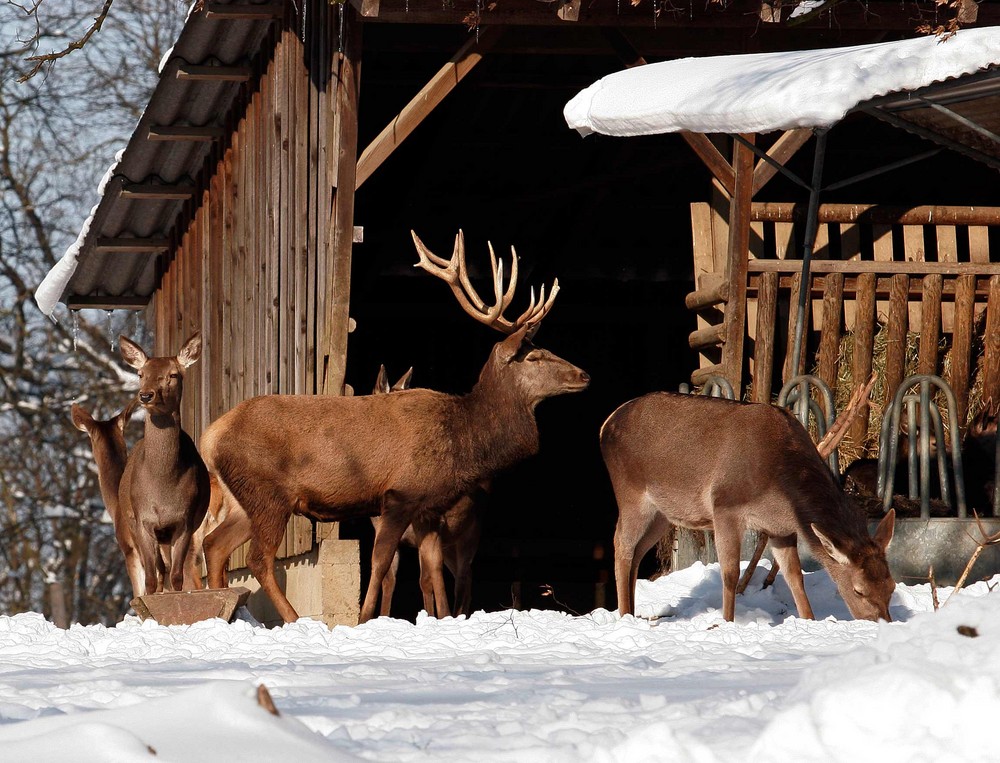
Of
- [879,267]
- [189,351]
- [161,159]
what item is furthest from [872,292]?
[161,159]

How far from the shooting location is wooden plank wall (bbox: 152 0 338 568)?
527 inches

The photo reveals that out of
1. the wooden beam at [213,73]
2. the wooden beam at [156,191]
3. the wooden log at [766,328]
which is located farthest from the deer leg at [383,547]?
the wooden beam at [156,191]

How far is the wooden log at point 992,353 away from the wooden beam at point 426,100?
434 cm

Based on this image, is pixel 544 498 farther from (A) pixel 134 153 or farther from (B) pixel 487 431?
(B) pixel 487 431

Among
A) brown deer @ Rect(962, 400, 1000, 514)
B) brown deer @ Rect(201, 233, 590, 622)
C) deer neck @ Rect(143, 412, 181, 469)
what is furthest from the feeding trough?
brown deer @ Rect(962, 400, 1000, 514)

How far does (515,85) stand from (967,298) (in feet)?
14.3

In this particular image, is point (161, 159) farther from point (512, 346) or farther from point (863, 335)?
point (863, 335)

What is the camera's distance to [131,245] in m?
20.8

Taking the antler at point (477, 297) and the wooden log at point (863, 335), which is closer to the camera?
the antler at point (477, 297)

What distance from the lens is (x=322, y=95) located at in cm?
1334

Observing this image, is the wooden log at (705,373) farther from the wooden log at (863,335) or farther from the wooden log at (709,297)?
the wooden log at (863,335)

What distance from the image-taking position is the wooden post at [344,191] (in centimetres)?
1248

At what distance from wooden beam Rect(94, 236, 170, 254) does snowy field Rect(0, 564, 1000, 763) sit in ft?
35.5

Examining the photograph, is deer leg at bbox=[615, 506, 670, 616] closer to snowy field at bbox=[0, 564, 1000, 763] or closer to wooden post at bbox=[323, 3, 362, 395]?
Answer: snowy field at bbox=[0, 564, 1000, 763]
